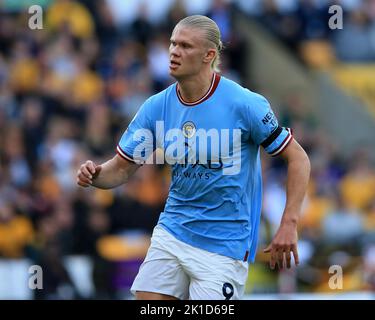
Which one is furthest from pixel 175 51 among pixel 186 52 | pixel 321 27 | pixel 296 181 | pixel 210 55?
pixel 321 27

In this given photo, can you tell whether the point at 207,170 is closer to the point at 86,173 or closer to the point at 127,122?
the point at 86,173

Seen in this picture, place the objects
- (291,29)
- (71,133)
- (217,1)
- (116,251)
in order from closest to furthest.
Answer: (116,251), (71,133), (217,1), (291,29)

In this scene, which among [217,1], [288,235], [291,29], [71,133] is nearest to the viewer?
[288,235]

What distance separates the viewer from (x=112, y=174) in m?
7.92

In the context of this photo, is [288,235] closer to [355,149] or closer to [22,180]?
[22,180]

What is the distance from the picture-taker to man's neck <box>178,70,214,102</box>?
25.0 feet

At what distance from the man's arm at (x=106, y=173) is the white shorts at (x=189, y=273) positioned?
55 centimetres

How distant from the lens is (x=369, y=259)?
551 inches

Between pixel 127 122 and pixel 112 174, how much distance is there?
310 inches

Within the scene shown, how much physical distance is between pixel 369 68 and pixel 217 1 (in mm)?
2622

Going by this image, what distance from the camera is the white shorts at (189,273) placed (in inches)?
296

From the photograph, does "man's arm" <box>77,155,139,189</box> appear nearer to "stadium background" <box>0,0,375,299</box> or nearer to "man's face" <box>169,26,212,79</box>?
"man's face" <box>169,26,212,79</box>

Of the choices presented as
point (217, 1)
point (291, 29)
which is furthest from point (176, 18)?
point (291, 29)

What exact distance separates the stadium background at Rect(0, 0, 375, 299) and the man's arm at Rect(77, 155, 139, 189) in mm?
4948
